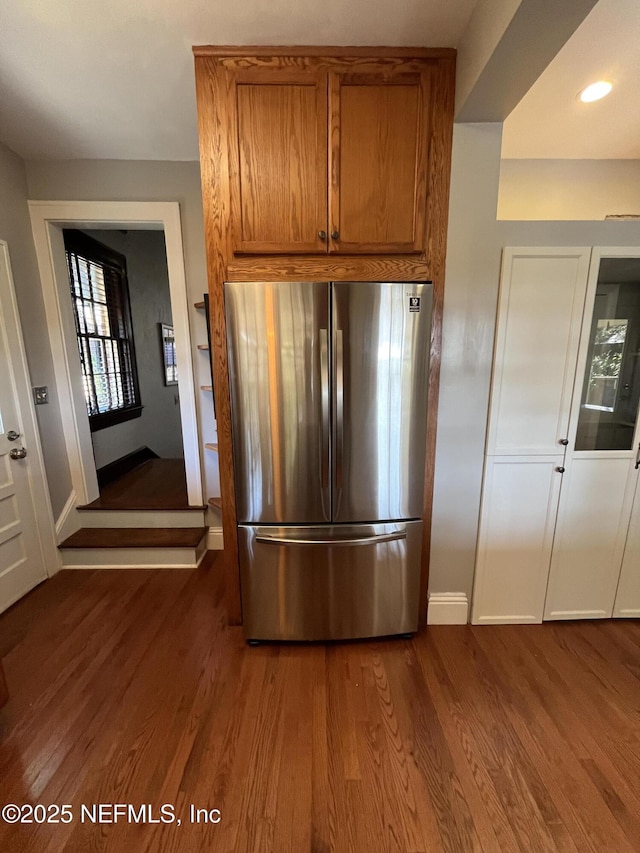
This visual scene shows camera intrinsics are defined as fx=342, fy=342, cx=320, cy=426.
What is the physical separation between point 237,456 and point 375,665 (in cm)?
123

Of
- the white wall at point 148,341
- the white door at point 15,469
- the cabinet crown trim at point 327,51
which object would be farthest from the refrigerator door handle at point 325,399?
the white wall at point 148,341

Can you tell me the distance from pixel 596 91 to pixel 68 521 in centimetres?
396

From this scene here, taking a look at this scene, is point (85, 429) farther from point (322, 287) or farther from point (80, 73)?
point (322, 287)

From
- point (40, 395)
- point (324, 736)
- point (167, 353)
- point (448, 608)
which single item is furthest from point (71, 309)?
point (448, 608)

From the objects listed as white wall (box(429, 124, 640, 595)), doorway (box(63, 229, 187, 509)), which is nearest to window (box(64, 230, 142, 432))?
doorway (box(63, 229, 187, 509))

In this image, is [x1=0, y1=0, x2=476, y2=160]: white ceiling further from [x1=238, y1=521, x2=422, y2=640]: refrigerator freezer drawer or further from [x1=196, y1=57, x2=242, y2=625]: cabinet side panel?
[x1=238, y1=521, x2=422, y2=640]: refrigerator freezer drawer

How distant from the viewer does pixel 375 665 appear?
168cm

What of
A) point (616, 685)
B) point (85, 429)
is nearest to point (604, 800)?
point (616, 685)

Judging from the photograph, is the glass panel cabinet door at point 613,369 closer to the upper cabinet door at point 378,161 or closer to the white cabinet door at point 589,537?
the white cabinet door at point 589,537

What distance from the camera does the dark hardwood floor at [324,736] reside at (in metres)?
1.08

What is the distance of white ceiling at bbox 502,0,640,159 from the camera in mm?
1270

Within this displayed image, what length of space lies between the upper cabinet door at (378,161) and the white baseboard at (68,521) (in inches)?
102

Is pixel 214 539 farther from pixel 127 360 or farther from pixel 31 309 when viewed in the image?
pixel 127 360

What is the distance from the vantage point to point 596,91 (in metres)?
1.55
